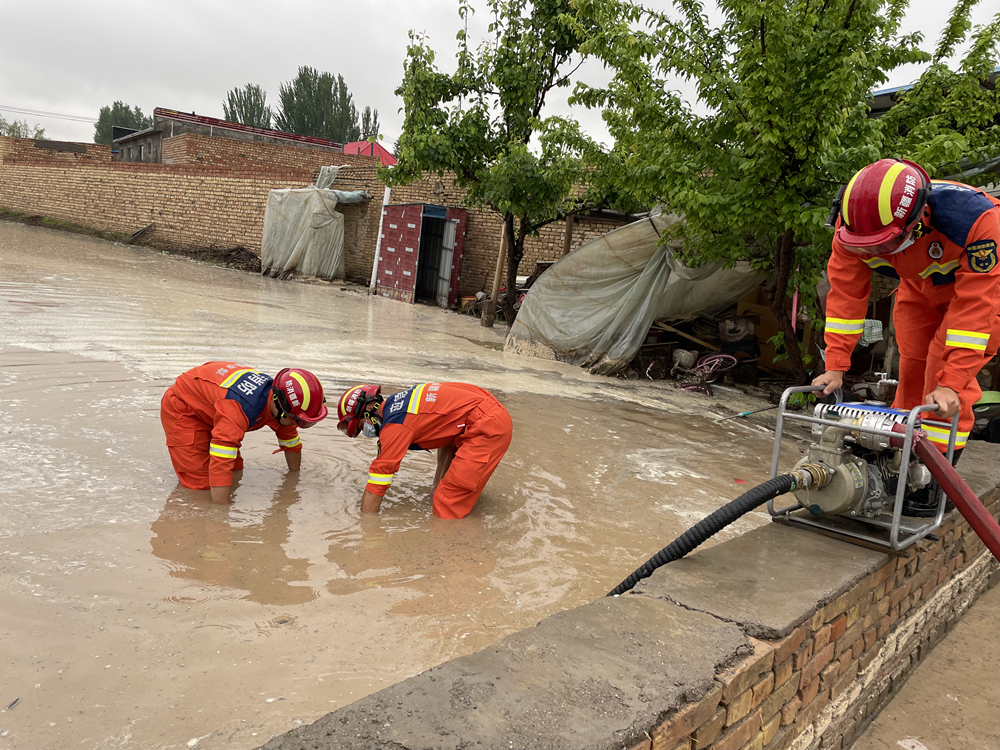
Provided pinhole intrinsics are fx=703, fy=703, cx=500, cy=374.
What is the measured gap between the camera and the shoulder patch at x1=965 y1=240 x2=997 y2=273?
271 cm

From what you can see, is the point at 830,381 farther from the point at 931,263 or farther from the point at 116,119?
the point at 116,119

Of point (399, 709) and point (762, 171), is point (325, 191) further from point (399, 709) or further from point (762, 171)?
point (399, 709)

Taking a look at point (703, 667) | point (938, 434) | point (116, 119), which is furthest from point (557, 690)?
point (116, 119)

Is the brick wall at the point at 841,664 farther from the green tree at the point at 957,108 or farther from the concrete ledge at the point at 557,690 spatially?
the green tree at the point at 957,108

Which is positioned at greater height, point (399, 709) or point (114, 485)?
point (399, 709)

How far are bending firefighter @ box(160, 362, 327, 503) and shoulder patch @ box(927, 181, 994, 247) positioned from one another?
3089 mm

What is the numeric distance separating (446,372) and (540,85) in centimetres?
681

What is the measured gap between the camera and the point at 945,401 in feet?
8.87

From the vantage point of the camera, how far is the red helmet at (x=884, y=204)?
8.70 ft

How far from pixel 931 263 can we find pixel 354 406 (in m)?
2.88

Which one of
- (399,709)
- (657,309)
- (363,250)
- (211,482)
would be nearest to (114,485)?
(211,482)

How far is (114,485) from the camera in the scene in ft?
13.6

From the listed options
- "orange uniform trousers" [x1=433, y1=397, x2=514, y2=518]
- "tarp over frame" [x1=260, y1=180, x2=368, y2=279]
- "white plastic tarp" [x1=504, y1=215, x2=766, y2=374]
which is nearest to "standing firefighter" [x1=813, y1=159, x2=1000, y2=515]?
"orange uniform trousers" [x1=433, y1=397, x2=514, y2=518]

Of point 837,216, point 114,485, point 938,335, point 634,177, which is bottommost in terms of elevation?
point 114,485
